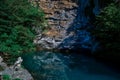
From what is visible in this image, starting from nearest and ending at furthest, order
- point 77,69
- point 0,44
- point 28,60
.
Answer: point 0,44, point 77,69, point 28,60

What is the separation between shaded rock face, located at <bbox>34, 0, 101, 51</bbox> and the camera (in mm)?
23062

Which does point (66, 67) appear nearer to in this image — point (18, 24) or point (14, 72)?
point (18, 24)

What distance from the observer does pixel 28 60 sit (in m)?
19.3

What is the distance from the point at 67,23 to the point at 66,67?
20.6 feet

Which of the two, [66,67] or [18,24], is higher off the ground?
[18,24]

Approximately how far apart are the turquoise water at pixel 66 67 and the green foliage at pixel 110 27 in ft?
4.46

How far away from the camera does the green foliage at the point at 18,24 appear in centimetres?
1681

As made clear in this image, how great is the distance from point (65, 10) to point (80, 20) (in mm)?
1405

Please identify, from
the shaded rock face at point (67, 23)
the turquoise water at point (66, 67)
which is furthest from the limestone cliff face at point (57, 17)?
the turquoise water at point (66, 67)

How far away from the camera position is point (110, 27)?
56.6 ft

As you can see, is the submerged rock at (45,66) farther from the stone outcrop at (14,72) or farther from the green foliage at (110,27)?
the green foliage at (110,27)

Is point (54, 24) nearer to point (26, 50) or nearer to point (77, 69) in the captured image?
point (26, 50)

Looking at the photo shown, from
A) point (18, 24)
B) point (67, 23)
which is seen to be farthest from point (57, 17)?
point (18, 24)

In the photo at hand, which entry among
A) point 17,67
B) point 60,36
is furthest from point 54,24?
point 17,67
